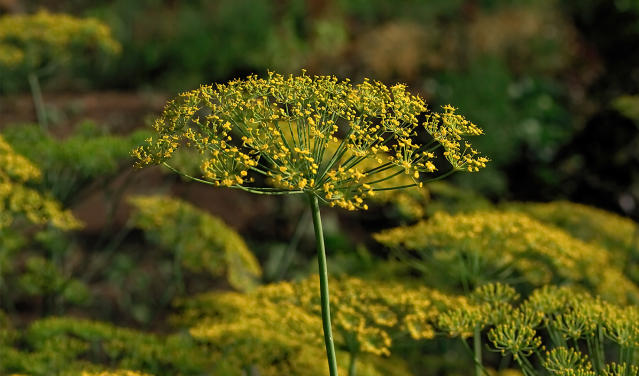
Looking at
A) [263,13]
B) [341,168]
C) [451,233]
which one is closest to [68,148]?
[451,233]

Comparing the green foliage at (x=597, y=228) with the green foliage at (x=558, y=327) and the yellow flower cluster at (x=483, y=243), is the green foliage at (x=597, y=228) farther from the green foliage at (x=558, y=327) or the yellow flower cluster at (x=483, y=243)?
the green foliage at (x=558, y=327)

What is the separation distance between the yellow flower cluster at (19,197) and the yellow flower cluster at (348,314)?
1.34 metres

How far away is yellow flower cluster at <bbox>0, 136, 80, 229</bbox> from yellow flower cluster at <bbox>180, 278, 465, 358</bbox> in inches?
52.8

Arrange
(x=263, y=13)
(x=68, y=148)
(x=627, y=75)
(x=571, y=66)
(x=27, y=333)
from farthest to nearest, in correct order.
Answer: (x=263, y=13)
(x=571, y=66)
(x=627, y=75)
(x=68, y=148)
(x=27, y=333)

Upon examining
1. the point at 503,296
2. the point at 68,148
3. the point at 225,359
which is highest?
the point at 68,148

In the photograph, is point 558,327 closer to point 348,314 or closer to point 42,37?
point 348,314

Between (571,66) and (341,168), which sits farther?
(571,66)

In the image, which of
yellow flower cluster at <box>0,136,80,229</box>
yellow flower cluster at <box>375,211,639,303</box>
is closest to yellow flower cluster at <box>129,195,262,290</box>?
yellow flower cluster at <box>0,136,80,229</box>

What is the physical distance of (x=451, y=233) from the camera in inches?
179

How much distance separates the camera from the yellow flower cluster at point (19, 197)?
4.81 metres

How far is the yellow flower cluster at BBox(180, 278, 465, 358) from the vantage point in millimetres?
4098

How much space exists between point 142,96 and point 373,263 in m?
8.26

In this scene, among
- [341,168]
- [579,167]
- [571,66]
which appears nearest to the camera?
[341,168]

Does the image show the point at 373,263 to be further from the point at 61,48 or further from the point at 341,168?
the point at 341,168
